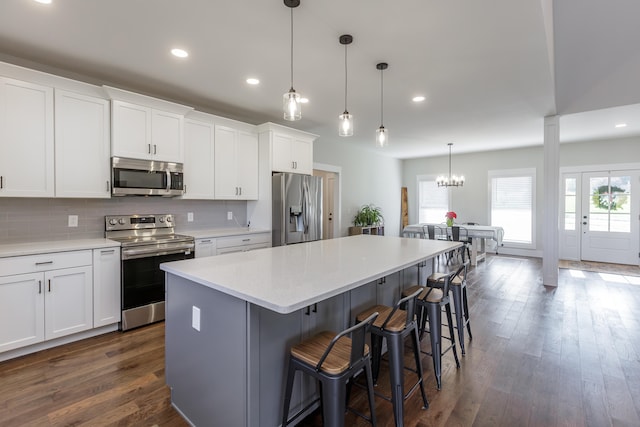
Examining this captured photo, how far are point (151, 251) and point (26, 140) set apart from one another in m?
1.41

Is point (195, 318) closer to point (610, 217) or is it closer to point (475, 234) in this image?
point (475, 234)

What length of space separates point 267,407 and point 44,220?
9.77 ft

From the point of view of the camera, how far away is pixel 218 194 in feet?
13.5

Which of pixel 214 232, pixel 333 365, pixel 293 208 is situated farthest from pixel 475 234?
pixel 333 365

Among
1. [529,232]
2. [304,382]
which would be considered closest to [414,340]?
[304,382]

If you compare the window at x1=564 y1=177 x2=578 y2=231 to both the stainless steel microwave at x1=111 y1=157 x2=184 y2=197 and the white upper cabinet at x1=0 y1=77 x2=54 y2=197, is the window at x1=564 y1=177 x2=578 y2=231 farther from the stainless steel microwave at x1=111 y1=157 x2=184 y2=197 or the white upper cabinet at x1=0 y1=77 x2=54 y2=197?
the white upper cabinet at x1=0 y1=77 x2=54 y2=197

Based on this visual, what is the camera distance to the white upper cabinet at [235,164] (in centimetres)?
413

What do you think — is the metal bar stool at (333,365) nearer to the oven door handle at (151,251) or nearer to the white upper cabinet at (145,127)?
the oven door handle at (151,251)

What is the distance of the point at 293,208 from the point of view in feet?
14.4

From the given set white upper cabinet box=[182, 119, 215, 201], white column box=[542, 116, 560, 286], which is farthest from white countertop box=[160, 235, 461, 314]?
white column box=[542, 116, 560, 286]

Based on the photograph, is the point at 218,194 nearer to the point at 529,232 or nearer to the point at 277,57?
the point at 277,57

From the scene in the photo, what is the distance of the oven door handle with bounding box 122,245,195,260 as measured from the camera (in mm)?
3043

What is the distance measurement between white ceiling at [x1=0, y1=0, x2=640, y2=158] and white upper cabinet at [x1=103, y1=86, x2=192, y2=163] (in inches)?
9.4

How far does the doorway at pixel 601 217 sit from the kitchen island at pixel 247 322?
6.80 metres
